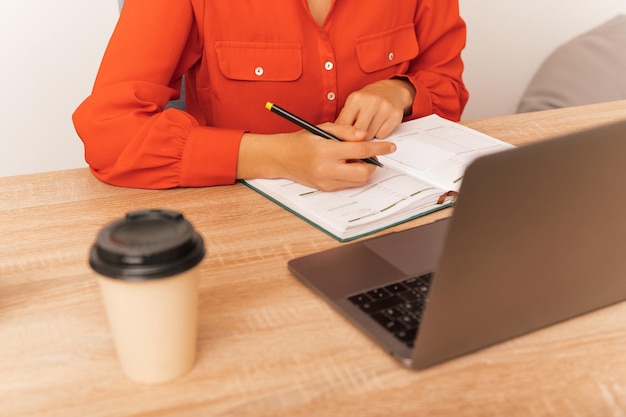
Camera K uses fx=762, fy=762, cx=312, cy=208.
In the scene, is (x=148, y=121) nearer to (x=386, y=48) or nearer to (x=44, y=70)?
(x=386, y=48)

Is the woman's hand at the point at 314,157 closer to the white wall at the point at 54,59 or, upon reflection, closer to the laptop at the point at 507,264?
the laptop at the point at 507,264

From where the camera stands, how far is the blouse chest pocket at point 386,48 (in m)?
1.48

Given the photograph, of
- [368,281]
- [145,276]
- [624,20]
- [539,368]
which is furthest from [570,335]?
[624,20]

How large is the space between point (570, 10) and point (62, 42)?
165 centimetres

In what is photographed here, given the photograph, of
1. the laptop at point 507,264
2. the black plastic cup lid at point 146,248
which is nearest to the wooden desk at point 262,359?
the laptop at point 507,264

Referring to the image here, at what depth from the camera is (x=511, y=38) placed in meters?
2.51

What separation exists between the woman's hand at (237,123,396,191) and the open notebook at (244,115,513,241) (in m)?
0.02

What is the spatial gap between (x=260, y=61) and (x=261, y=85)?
1.8 inches

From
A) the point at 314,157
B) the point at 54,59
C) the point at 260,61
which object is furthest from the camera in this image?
the point at 54,59

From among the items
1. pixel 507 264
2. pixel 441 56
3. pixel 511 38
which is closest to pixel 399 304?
pixel 507 264

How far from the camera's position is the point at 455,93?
5.08ft

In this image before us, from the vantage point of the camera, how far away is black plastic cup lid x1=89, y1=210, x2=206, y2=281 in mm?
602

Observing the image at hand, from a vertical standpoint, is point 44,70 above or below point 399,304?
below

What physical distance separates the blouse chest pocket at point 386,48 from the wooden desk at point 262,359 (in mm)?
621
